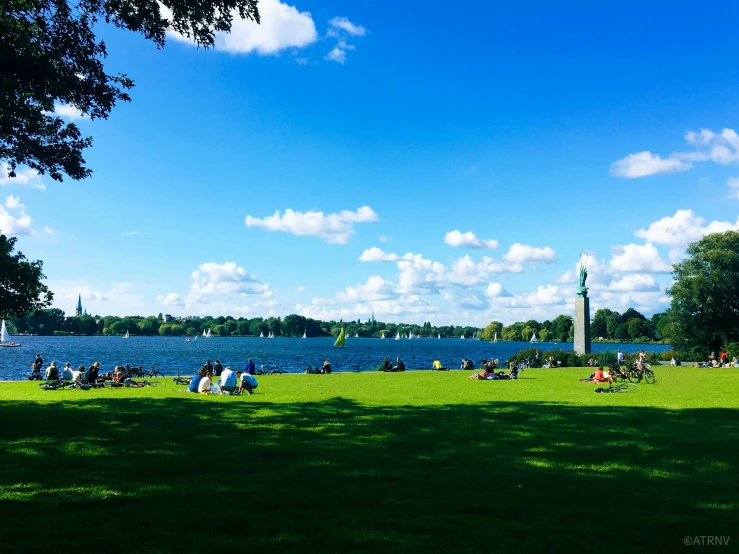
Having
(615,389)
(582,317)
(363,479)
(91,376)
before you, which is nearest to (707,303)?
(582,317)

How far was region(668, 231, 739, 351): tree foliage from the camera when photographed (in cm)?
6184

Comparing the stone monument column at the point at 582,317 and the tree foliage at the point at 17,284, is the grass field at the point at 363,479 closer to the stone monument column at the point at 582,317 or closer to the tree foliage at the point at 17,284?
the tree foliage at the point at 17,284

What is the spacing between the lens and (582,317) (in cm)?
5972

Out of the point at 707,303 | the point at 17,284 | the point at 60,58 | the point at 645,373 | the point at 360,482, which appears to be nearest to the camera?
the point at 360,482

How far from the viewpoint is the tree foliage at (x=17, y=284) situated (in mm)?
21109

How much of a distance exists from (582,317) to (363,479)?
55341mm

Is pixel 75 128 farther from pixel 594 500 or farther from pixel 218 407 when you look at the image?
pixel 594 500

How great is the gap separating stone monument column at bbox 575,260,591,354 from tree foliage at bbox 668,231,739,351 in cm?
1217

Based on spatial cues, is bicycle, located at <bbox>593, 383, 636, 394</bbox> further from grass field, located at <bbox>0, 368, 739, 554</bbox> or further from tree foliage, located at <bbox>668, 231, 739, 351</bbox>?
tree foliage, located at <bbox>668, 231, 739, 351</bbox>

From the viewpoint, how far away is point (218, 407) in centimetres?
1788

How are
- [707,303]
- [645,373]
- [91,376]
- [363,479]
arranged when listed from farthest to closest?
[707,303]
[645,373]
[91,376]
[363,479]

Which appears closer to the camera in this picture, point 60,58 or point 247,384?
point 60,58

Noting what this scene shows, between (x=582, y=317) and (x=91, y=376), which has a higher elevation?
(x=582, y=317)

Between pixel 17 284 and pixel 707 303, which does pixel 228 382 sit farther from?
pixel 707 303
